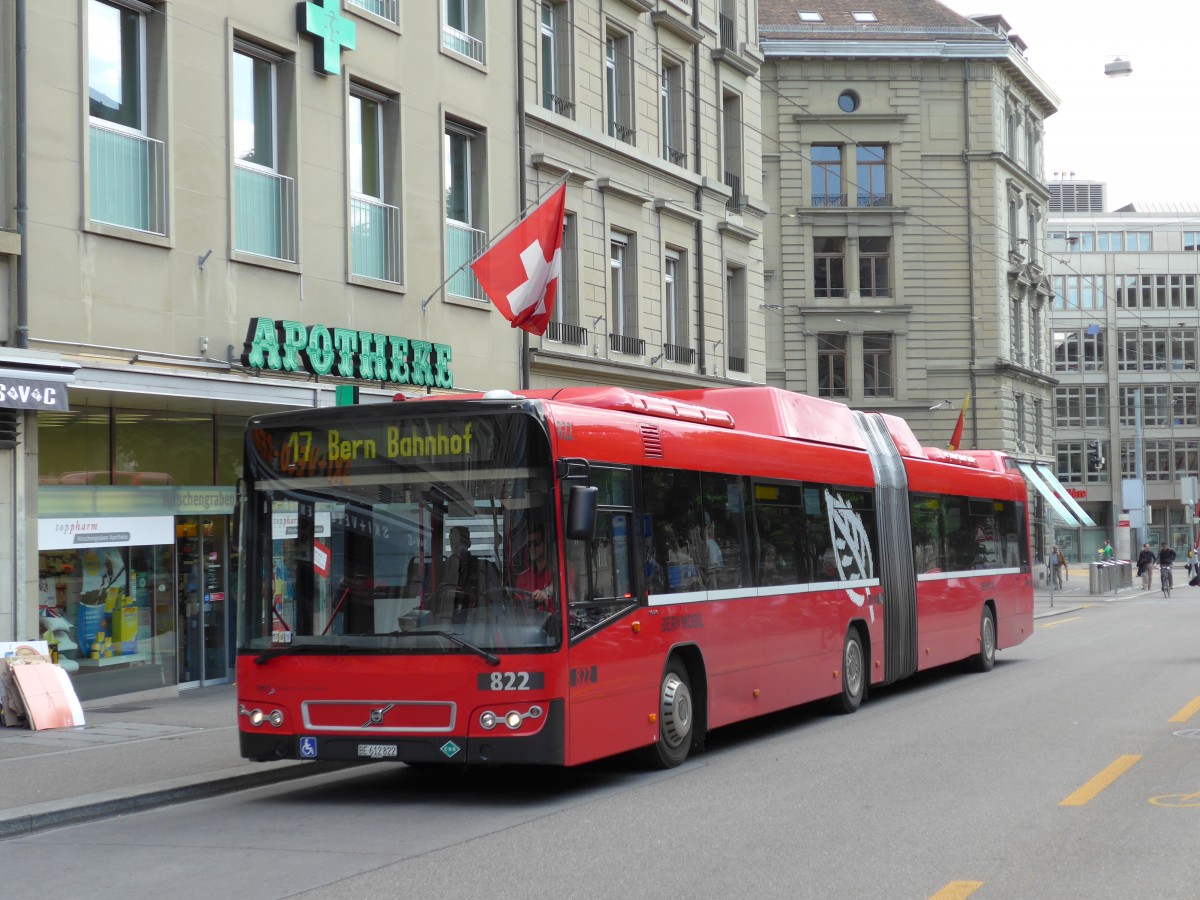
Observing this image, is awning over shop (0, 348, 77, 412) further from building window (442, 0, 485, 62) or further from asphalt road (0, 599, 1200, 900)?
building window (442, 0, 485, 62)

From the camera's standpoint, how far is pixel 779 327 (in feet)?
190

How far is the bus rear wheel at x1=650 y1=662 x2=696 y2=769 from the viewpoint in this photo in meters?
11.8

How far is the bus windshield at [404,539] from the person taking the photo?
1020cm

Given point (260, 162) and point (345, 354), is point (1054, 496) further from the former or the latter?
point (260, 162)

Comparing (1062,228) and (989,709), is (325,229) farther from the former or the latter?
(1062,228)

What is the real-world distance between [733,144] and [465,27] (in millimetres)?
10801

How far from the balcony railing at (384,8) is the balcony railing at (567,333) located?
20.1 feet

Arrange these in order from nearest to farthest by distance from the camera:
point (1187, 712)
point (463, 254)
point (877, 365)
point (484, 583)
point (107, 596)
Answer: point (484, 583) → point (1187, 712) → point (107, 596) → point (463, 254) → point (877, 365)

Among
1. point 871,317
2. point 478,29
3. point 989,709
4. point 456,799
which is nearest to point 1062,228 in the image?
point 871,317

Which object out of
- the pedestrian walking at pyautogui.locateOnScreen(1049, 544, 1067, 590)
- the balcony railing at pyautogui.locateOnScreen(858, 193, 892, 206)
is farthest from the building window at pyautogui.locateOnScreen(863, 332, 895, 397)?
the pedestrian walking at pyautogui.locateOnScreen(1049, 544, 1067, 590)

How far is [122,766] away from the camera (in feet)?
39.7

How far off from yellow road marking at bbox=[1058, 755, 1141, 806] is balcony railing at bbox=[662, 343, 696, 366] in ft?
59.9

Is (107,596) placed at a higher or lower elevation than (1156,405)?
lower

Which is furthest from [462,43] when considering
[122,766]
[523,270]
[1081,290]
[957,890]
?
[1081,290]
